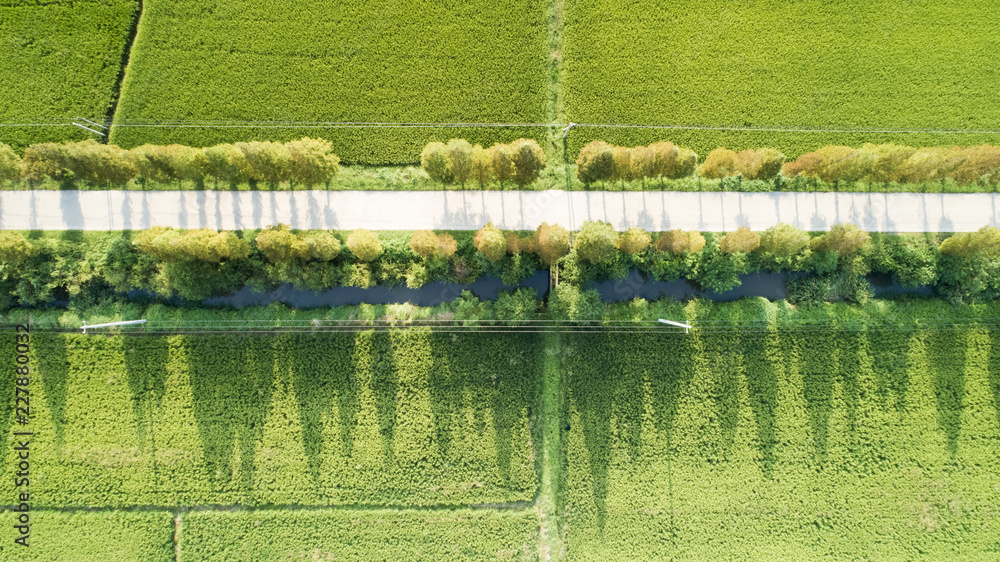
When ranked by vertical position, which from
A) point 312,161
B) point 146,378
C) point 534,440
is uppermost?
point 312,161

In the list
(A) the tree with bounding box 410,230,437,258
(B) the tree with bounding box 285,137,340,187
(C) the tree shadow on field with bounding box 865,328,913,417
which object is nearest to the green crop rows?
(A) the tree with bounding box 410,230,437,258

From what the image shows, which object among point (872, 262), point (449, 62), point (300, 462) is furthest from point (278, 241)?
point (872, 262)

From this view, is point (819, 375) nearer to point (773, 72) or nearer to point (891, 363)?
point (891, 363)

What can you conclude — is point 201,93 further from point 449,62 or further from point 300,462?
point 300,462

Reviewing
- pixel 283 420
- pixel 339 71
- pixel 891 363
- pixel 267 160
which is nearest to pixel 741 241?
pixel 891 363

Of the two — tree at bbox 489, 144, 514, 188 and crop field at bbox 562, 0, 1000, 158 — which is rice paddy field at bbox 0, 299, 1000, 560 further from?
crop field at bbox 562, 0, 1000, 158
